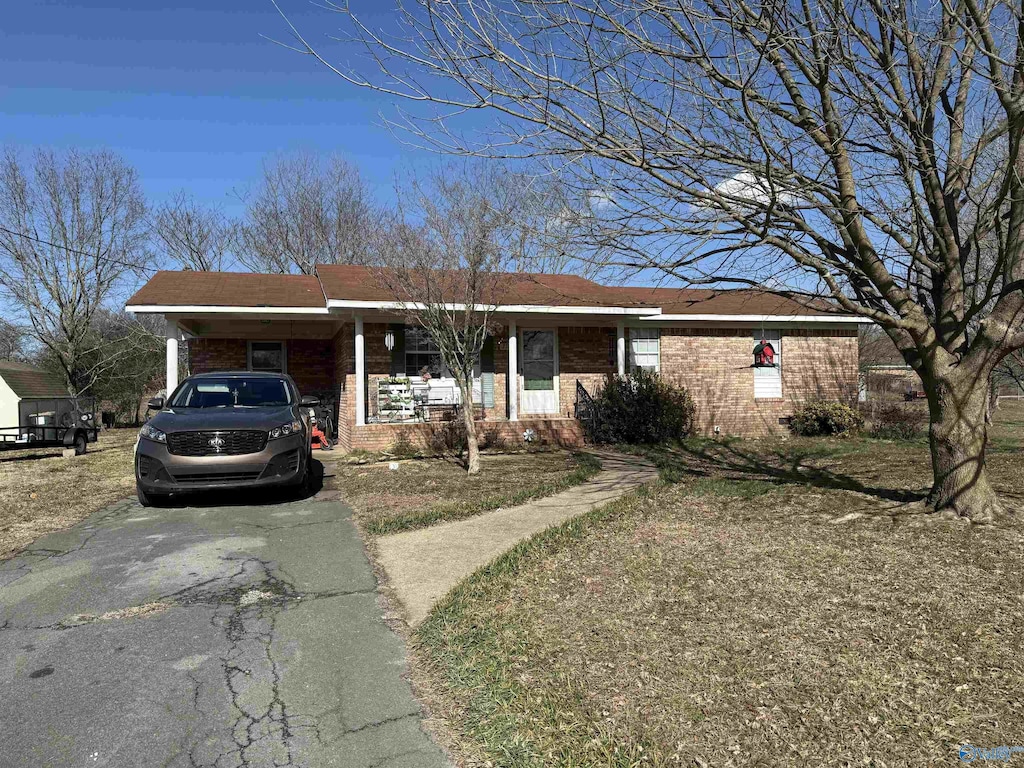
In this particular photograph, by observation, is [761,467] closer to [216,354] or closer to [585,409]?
[585,409]

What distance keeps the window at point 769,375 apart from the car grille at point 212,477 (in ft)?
43.4

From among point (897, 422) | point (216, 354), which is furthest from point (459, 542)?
point (897, 422)

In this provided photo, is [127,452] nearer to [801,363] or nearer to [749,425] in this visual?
[749,425]

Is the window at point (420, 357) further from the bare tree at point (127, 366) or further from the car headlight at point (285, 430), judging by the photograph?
the bare tree at point (127, 366)

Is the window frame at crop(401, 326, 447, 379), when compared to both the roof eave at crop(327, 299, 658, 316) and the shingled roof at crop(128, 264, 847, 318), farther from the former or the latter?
the roof eave at crop(327, 299, 658, 316)

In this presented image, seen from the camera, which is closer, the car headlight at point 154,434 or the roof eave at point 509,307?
the car headlight at point 154,434

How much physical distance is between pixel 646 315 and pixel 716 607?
1110 centimetres

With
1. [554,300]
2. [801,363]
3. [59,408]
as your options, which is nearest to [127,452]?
[59,408]

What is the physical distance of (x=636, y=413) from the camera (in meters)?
14.0

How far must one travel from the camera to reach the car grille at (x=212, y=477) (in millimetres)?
7316

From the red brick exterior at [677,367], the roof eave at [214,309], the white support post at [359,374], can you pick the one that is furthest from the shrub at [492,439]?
the roof eave at [214,309]

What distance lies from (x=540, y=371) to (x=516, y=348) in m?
1.03

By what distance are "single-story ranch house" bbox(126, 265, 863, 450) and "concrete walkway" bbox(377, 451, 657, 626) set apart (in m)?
5.23

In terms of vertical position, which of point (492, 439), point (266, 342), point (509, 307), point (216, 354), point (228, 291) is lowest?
point (492, 439)
